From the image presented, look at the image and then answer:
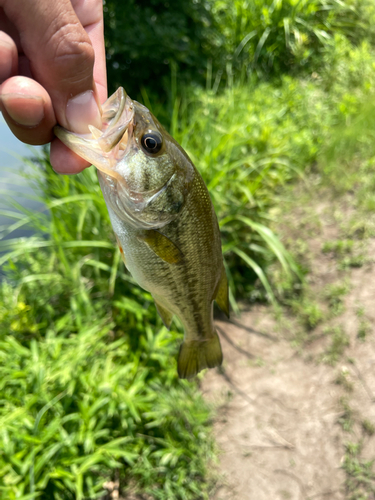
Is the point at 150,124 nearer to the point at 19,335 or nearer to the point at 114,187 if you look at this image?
the point at 114,187

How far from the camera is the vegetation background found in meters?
2.36

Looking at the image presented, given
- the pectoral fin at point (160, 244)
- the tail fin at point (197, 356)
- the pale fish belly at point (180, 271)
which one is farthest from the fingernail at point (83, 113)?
the tail fin at point (197, 356)

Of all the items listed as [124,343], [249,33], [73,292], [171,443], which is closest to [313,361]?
[171,443]

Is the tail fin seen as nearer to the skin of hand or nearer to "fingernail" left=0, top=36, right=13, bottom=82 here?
the skin of hand

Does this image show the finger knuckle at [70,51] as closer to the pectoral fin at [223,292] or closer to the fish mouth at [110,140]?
the fish mouth at [110,140]

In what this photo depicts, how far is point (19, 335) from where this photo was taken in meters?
2.86

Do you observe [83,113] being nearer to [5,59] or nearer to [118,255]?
[5,59]

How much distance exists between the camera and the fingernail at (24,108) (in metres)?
1.17

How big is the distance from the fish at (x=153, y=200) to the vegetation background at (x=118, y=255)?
1.40 meters

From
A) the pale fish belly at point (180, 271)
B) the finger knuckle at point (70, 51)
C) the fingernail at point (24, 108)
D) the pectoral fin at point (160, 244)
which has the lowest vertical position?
the pale fish belly at point (180, 271)

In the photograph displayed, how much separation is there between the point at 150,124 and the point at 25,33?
515 millimetres

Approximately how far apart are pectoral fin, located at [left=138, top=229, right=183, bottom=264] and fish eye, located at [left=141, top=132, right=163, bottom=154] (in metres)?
0.29

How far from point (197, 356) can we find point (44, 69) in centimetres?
135

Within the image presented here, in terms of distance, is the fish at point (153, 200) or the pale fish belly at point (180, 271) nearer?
the fish at point (153, 200)
